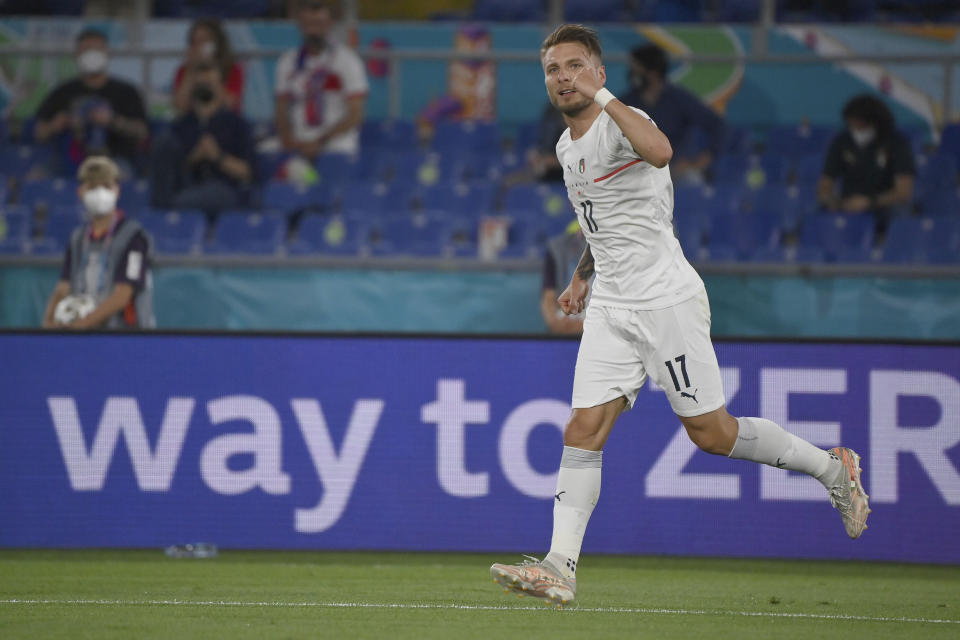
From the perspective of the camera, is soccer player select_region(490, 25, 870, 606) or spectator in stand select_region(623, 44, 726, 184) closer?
soccer player select_region(490, 25, 870, 606)

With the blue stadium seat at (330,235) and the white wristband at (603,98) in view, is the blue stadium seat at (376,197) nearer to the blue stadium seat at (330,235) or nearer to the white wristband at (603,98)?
the blue stadium seat at (330,235)

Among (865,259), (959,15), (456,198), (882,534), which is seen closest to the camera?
(882,534)

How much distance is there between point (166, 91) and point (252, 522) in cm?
722

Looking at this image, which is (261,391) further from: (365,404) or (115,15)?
(115,15)

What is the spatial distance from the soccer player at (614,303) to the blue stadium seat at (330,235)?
5883mm

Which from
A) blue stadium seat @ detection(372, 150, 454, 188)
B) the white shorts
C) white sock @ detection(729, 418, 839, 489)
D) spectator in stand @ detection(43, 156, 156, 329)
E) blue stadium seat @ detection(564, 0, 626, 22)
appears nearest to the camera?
the white shorts

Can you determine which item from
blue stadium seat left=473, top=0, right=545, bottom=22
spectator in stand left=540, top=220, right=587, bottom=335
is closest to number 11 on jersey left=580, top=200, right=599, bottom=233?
spectator in stand left=540, top=220, right=587, bottom=335

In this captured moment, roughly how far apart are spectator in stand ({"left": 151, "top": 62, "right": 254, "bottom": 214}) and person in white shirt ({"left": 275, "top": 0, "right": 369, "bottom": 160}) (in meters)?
0.79

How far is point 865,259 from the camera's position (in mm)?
10633

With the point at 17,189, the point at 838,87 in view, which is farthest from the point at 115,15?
the point at 838,87

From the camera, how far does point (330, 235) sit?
11148 millimetres

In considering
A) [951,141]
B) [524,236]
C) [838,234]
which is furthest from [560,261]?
[951,141]

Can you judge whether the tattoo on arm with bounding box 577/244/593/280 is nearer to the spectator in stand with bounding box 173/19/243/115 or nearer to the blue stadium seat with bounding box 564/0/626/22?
the spectator in stand with bounding box 173/19/243/115

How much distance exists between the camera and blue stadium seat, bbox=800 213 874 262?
10.8 metres
